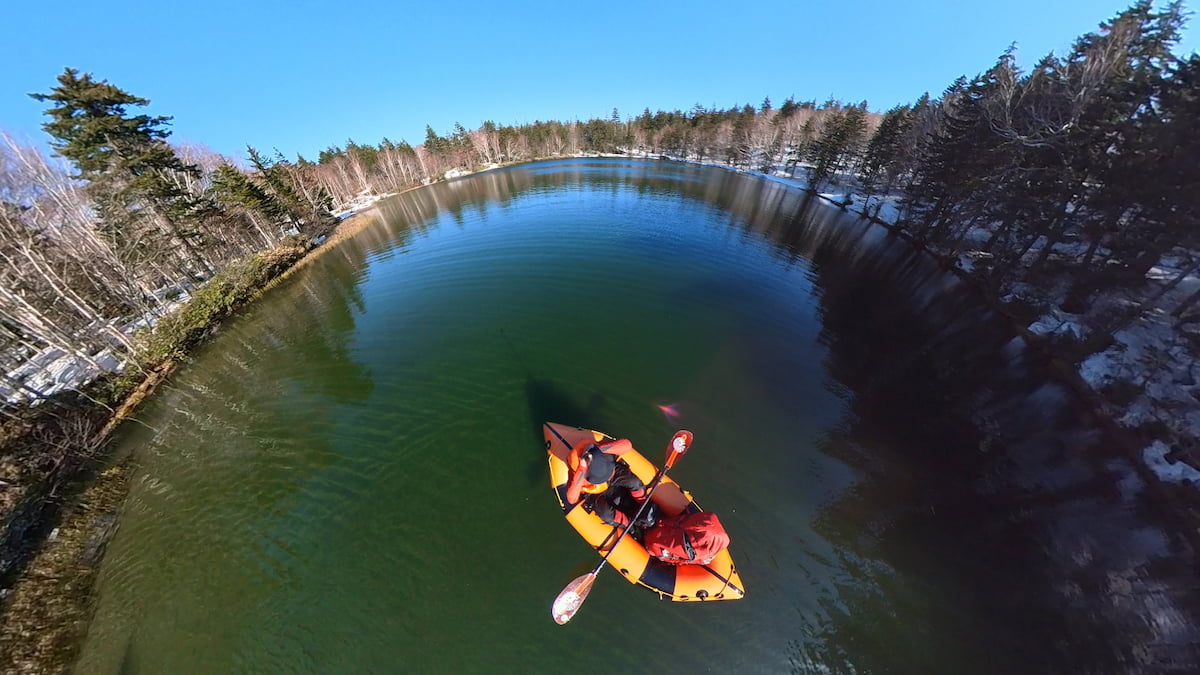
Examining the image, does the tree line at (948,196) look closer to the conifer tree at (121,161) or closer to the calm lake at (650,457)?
the conifer tree at (121,161)

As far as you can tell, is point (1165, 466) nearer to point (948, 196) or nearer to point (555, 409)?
point (555, 409)

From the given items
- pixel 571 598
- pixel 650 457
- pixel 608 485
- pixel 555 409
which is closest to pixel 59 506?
pixel 555 409

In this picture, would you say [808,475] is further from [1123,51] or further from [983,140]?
[983,140]

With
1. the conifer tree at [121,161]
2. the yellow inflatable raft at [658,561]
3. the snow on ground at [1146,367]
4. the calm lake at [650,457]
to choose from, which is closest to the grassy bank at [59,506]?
the calm lake at [650,457]

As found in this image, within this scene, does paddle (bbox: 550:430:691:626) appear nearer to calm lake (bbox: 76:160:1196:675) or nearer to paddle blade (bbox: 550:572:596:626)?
paddle blade (bbox: 550:572:596:626)

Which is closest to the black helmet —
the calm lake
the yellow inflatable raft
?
the yellow inflatable raft

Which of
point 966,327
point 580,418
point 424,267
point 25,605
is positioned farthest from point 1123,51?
point 25,605
